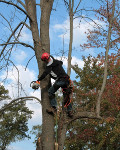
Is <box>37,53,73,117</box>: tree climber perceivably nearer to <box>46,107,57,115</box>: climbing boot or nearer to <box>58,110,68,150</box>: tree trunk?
<box>46,107,57,115</box>: climbing boot

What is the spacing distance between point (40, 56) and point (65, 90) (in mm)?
1017

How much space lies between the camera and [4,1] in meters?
5.73

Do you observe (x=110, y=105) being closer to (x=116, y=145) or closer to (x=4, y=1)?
(x=116, y=145)

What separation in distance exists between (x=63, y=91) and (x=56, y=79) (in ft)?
1.15

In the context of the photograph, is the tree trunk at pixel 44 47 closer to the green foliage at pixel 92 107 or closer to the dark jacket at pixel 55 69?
the dark jacket at pixel 55 69

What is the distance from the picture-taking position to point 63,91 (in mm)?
5457

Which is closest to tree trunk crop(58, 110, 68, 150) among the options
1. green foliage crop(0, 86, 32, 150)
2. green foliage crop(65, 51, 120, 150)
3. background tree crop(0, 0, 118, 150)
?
background tree crop(0, 0, 118, 150)

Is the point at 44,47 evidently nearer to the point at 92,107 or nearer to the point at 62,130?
the point at 62,130

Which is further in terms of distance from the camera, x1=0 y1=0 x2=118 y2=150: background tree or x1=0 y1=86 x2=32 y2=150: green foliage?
x1=0 y1=86 x2=32 y2=150: green foliage

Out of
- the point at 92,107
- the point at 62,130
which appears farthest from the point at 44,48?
the point at 92,107

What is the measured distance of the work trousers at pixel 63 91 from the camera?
5164 mm

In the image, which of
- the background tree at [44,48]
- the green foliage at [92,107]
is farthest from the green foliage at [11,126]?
the background tree at [44,48]

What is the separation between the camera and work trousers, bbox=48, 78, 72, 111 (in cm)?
516

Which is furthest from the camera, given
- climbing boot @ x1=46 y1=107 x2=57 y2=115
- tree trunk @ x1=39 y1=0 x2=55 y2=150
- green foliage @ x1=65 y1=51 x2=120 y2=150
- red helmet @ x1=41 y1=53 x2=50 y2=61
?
green foliage @ x1=65 y1=51 x2=120 y2=150
